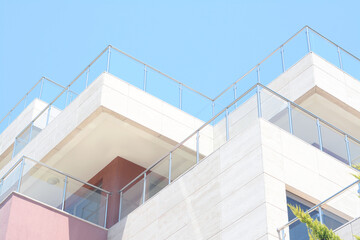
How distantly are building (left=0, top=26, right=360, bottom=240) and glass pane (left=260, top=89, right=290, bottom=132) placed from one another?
0.02 meters

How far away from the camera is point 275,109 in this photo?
14961mm

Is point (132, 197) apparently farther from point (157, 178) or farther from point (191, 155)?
point (191, 155)

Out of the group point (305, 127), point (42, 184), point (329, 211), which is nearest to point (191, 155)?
point (305, 127)

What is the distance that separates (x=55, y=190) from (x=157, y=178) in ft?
7.97

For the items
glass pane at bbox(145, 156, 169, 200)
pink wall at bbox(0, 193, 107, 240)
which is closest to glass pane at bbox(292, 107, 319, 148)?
glass pane at bbox(145, 156, 169, 200)

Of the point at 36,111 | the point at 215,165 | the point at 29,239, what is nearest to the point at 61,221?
the point at 29,239

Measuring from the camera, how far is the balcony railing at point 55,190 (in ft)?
54.2

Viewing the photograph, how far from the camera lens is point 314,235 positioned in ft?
31.1

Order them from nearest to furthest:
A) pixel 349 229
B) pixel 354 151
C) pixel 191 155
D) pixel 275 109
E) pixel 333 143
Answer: pixel 349 229
pixel 275 109
pixel 333 143
pixel 354 151
pixel 191 155

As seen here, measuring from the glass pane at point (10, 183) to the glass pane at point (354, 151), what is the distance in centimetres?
766

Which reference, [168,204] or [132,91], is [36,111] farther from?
[168,204]

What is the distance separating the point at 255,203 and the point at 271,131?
178cm

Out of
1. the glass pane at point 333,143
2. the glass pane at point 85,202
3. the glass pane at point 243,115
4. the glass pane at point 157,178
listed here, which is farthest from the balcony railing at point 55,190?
the glass pane at point 333,143

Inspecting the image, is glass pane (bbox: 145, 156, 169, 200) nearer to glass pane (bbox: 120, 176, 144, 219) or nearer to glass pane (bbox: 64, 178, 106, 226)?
glass pane (bbox: 120, 176, 144, 219)
